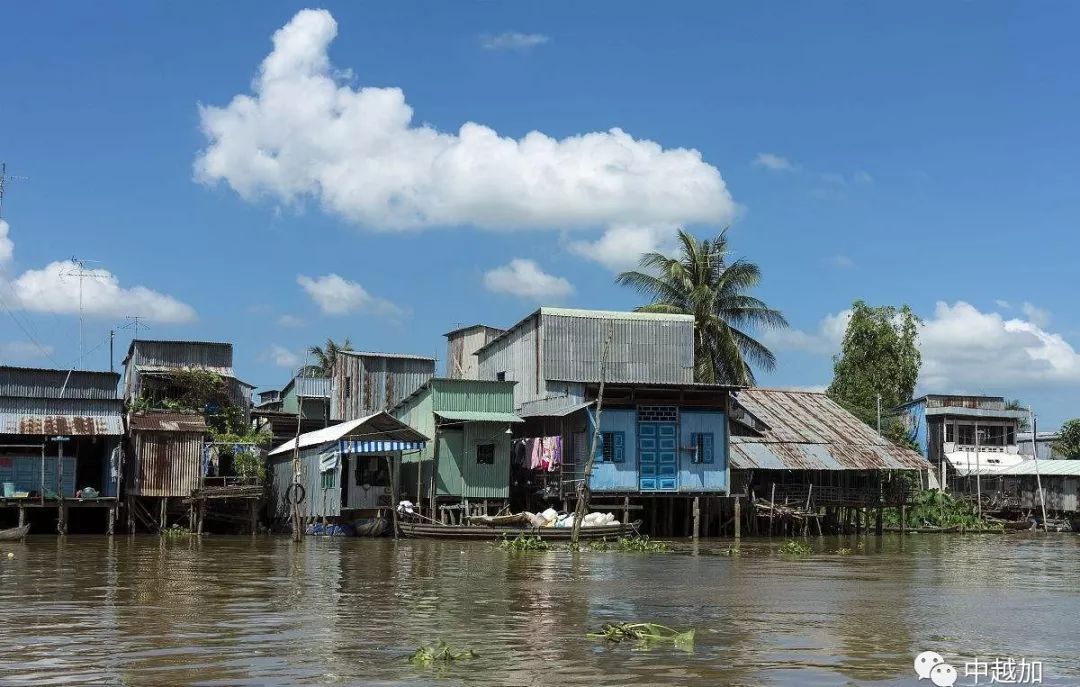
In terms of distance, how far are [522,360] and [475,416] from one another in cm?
642

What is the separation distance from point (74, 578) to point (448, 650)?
1156 centimetres

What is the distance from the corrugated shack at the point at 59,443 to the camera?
120ft

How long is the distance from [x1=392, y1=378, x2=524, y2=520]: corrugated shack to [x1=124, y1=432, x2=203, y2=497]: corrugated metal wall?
25.5ft

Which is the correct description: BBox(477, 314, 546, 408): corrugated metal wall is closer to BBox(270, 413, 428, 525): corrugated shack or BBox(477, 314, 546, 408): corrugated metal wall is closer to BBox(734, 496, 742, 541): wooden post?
BBox(270, 413, 428, 525): corrugated shack

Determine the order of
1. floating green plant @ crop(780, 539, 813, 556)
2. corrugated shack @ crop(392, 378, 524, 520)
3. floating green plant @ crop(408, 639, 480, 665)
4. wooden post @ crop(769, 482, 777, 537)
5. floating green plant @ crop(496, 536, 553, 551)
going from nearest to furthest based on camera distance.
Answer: floating green plant @ crop(408, 639, 480, 665)
floating green plant @ crop(496, 536, 553, 551)
floating green plant @ crop(780, 539, 813, 556)
corrugated shack @ crop(392, 378, 524, 520)
wooden post @ crop(769, 482, 777, 537)

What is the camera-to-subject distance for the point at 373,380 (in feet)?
155

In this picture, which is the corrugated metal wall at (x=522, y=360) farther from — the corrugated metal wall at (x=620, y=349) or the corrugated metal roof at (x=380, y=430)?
the corrugated metal roof at (x=380, y=430)

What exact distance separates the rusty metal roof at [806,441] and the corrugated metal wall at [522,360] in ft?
24.1

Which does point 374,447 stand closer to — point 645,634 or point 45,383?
point 45,383

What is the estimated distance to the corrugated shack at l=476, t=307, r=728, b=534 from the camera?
37062mm

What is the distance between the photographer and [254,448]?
4238 centimetres

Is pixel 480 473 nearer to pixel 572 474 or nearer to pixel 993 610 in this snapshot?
pixel 572 474

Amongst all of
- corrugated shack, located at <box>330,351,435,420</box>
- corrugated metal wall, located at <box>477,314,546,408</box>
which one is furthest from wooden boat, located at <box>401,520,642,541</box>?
corrugated shack, located at <box>330,351,435,420</box>

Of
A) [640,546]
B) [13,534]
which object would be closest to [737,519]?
[640,546]
